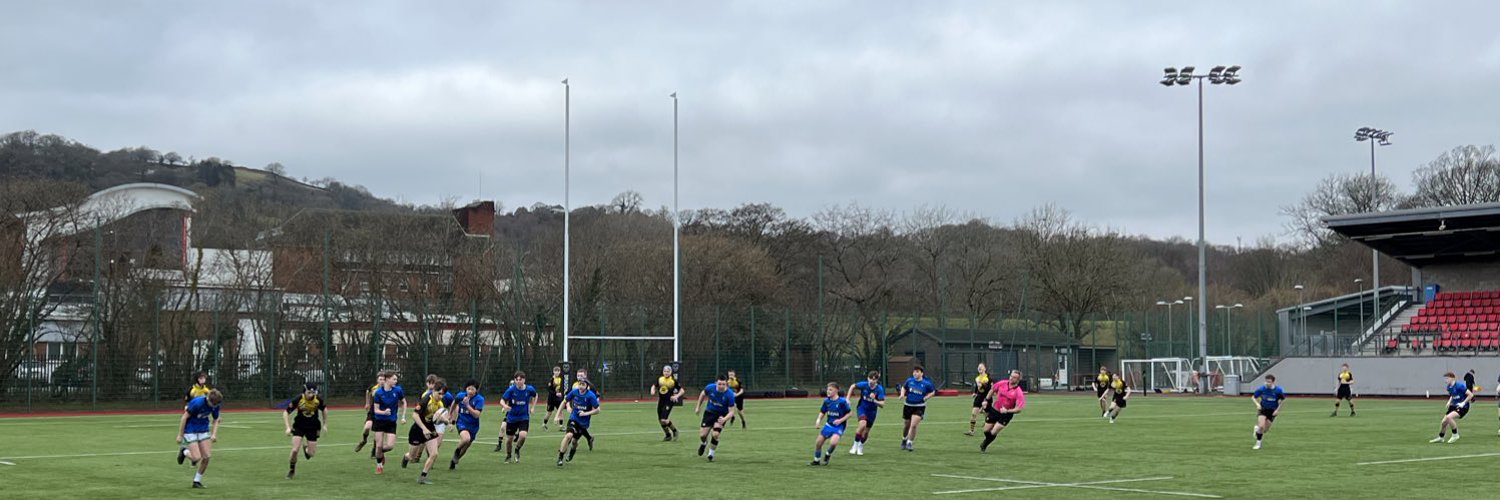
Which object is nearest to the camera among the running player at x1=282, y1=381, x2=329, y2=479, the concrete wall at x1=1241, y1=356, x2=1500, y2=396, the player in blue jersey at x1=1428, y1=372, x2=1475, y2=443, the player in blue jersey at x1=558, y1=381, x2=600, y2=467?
the running player at x1=282, y1=381, x2=329, y2=479

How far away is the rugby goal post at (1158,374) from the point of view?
241ft

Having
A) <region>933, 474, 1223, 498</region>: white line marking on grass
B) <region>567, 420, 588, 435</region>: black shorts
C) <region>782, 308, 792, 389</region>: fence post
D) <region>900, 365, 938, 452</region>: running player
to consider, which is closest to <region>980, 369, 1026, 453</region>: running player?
<region>900, 365, 938, 452</region>: running player

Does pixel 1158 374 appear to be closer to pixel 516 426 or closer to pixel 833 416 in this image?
pixel 833 416

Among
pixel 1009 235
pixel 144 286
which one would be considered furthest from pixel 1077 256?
pixel 144 286

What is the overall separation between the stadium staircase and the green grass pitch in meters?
26.5

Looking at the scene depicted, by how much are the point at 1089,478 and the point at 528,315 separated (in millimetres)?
44166

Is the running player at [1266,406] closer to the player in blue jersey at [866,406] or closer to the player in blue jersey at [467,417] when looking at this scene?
the player in blue jersey at [866,406]

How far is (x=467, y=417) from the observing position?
24.4m

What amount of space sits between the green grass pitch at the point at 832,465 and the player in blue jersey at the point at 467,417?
→ 39 cm

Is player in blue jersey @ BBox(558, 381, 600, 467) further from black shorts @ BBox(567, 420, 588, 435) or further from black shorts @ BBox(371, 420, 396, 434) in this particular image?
black shorts @ BBox(371, 420, 396, 434)

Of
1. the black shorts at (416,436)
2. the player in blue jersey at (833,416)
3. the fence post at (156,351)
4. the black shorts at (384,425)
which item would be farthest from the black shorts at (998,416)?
the fence post at (156,351)

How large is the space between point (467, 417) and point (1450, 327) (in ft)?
184

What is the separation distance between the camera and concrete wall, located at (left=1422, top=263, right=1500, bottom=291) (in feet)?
237

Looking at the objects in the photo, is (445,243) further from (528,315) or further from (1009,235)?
(1009,235)
